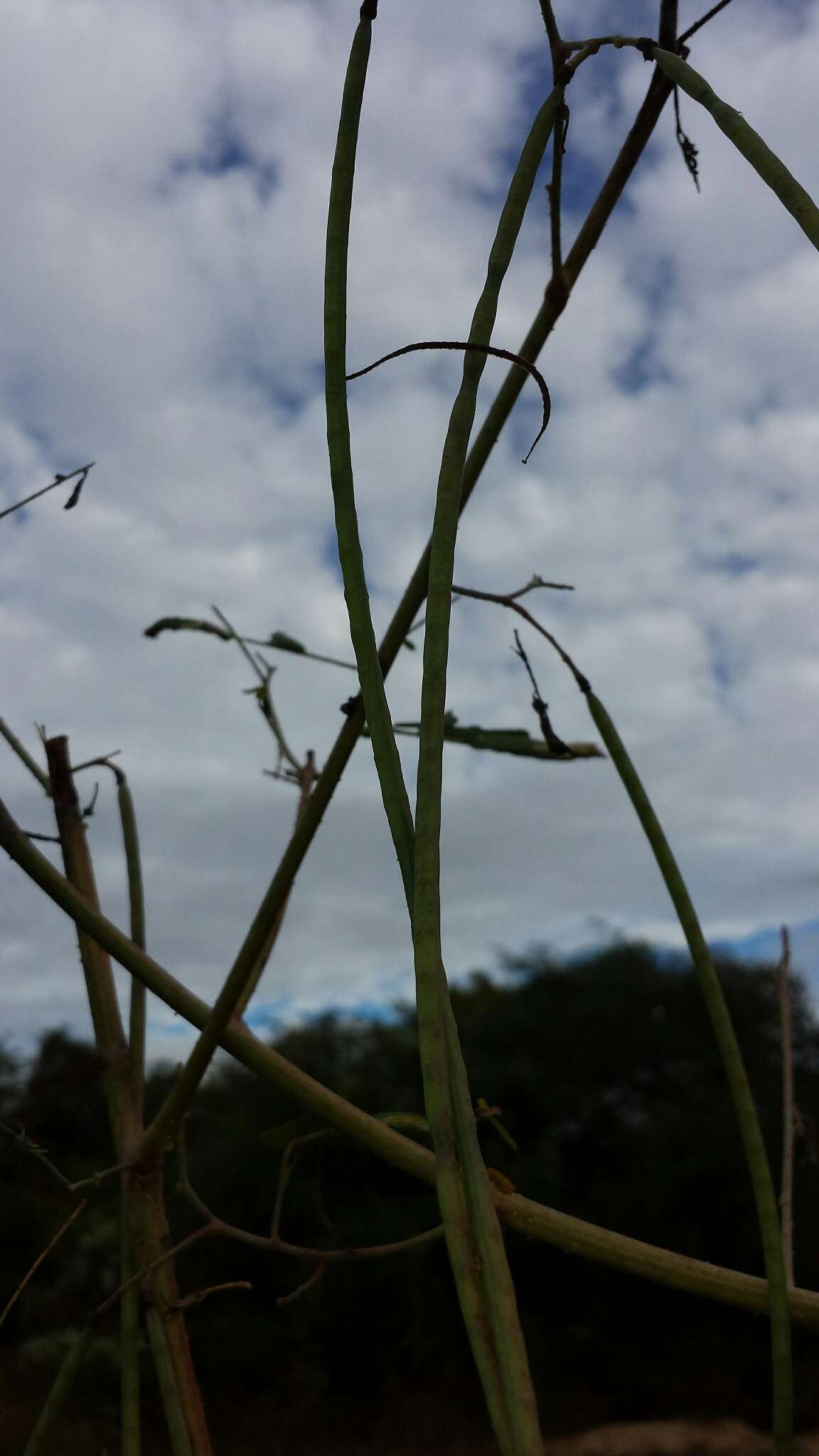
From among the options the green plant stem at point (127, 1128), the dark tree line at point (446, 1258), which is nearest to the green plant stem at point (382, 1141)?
the green plant stem at point (127, 1128)

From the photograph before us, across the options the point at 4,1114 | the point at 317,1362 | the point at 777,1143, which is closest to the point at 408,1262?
the point at 317,1362

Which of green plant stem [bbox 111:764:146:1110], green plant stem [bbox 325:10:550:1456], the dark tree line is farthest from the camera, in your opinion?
the dark tree line

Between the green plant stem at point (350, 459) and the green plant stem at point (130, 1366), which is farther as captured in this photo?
the green plant stem at point (130, 1366)

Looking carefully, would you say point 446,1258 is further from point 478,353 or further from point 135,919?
point 478,353

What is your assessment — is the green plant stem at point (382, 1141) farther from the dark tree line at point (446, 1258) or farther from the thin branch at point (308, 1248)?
the dark tree line at point (446, 1258)

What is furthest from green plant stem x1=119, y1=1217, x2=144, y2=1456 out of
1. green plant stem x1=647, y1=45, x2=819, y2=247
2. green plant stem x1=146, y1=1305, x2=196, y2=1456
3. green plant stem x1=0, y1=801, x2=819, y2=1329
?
green plant stem x1=647, y1=45, x2=819, y2=247

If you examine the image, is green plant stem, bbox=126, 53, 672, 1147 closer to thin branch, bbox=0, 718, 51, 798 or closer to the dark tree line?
thin branch, bbox=0, 718, 51, 798
